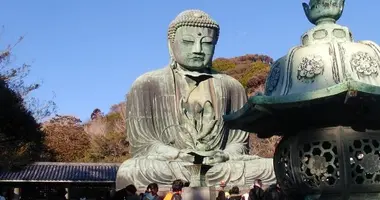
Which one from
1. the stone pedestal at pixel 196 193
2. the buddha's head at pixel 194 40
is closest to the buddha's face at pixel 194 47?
the buddha's head at pixel 194 40

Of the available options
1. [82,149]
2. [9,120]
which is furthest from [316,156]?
[82,149]

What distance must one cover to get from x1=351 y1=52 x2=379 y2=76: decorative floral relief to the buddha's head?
7520 millimetres

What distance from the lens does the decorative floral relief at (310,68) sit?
2.92 m

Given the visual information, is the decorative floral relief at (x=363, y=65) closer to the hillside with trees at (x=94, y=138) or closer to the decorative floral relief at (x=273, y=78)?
the decorative floral relief at (x=273, y=78)

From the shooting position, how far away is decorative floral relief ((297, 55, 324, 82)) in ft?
9.59

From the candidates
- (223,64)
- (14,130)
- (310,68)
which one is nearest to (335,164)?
(310,68)

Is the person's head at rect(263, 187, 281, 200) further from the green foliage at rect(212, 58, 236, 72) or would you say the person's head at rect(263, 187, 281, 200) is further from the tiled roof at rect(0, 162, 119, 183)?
the green foliage at rect(212, 58, 236, 72)

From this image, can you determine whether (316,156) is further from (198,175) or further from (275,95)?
(198,175)

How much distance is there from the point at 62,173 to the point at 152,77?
658 inches

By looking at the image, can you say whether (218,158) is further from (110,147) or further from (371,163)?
(110,147)

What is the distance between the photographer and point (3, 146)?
15.2 m

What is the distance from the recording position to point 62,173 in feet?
85.5

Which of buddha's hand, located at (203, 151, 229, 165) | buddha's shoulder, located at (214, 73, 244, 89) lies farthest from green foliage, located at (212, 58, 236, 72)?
buddha's hand, located at (203, 151, 229, 165)

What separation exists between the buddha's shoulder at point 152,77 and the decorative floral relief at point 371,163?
779 cm
